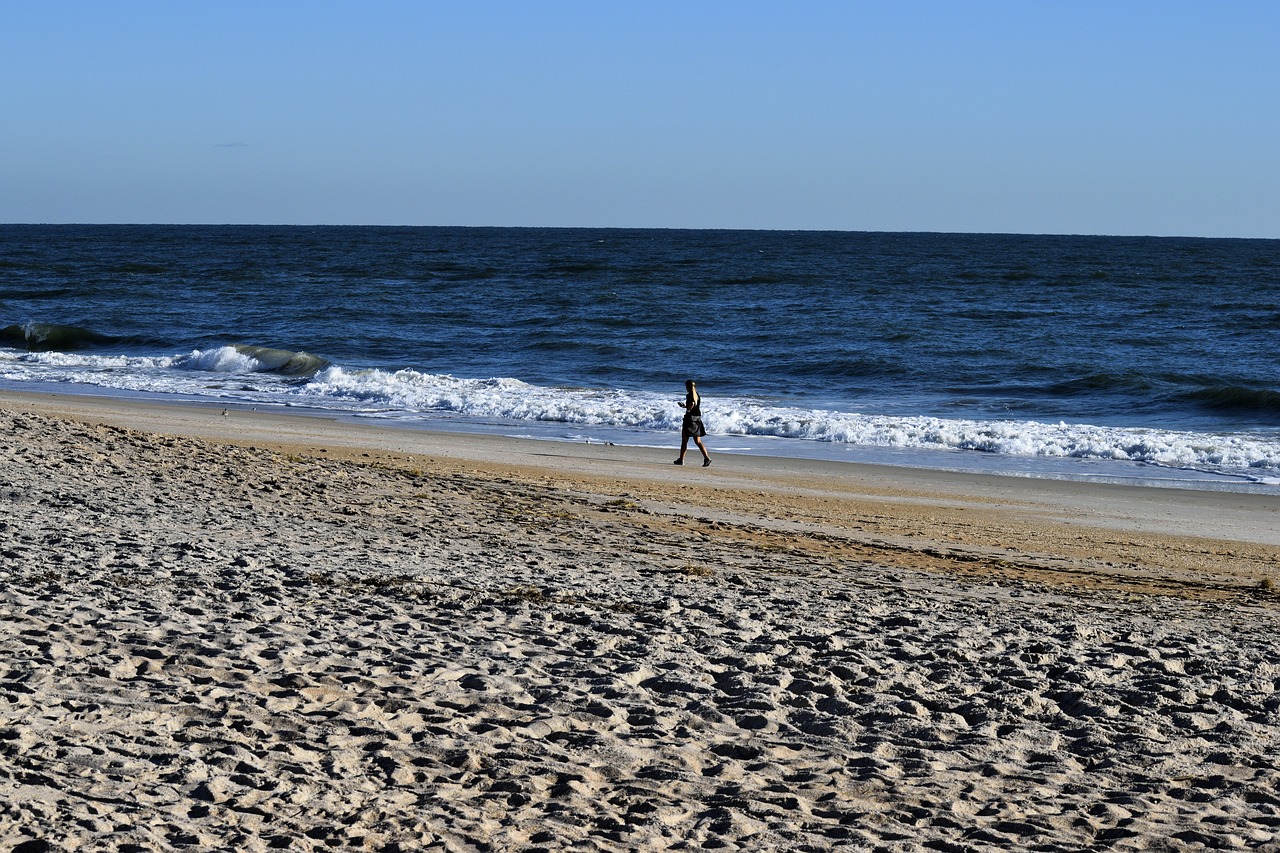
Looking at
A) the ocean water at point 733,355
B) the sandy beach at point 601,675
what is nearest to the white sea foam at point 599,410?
the ocean water at point 733,355

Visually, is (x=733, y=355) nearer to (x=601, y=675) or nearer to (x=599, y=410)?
(x=599, y=410)

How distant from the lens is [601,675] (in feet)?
20.6

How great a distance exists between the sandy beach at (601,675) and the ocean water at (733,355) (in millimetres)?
7266

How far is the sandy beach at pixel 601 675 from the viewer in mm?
4691

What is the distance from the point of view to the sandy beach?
4.69 meters

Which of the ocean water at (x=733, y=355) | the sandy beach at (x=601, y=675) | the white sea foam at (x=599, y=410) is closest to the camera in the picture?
the sandy beach at (x=601, y=675)

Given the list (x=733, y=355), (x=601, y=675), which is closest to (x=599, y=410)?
(x=733, y=355)

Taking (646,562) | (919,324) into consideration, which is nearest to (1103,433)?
(646,562)

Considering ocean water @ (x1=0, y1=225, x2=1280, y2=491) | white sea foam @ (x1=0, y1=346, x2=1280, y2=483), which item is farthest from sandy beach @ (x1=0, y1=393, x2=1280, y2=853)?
ocean water @ (x1=0, y1=225, x2=1280, y2=491)

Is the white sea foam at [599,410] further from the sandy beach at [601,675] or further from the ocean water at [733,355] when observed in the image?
the sandy beach at [601,675]

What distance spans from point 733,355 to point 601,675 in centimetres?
2494

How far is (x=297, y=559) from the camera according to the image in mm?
8516

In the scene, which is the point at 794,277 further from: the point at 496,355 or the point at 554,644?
the point at 554,644

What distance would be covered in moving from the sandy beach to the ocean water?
7266mm
